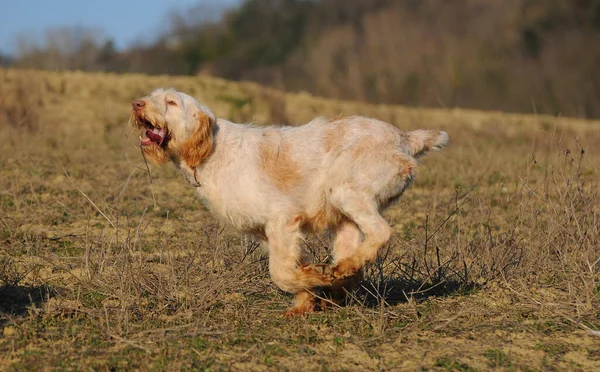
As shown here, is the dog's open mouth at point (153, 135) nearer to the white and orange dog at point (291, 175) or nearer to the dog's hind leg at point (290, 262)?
the white and orange dog at point (291, 175)

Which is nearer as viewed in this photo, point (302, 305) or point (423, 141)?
point (302, 305)

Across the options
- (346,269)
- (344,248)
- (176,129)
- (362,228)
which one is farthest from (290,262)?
(176,129)

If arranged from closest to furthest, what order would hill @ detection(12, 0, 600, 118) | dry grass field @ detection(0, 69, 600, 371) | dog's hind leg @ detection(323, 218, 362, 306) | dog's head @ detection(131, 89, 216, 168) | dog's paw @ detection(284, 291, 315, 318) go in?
dry grass field @ detection(0, 69, 600, 371), dog's head @ detection(131, 89, 216, 168), dog's paw @ detection(284, 291, 315, 318), dog's hind leg @ detection(323, 218, 362, 306), hill @ detection(12, 0, 600, 118)

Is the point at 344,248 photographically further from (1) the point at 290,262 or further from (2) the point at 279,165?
(2) the point at 279,165

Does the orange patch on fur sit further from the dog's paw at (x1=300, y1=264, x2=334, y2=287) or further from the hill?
the hill

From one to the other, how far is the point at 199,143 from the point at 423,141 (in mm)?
1662

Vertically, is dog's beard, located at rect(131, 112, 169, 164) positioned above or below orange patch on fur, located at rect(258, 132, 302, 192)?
above

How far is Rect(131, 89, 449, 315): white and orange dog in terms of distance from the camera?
19.2ft

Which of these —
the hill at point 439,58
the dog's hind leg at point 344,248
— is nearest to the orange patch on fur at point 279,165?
the dog's hind leg at point 344,248

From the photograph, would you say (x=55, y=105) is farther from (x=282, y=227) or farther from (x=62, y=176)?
(x=282, y=227)

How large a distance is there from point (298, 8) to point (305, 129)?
4108 cm

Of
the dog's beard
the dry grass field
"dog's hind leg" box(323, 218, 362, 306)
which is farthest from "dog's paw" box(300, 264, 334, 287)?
the dog's beard

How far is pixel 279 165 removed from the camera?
6.09 m

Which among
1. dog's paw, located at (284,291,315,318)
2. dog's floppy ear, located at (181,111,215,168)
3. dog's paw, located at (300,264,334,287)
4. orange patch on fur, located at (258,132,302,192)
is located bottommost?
dog's paw, located at (284,291,315,318)
